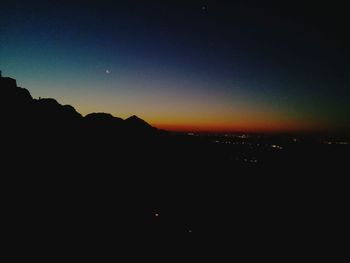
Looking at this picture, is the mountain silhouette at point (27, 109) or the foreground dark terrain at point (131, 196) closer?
the foreground dark terrain at point (131, 196)

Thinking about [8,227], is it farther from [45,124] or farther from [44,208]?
[45,124]

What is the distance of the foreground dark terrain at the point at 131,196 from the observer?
28016 mm

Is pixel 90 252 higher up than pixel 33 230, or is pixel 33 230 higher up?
pixel 33 230

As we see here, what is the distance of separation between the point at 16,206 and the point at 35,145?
1032 centimetres

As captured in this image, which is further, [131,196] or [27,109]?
[131,196]

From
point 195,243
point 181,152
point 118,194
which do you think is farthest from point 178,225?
point 181,152

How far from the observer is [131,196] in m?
48.5

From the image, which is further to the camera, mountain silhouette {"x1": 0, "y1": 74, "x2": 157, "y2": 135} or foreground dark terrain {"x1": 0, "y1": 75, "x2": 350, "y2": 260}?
mountain silhouette {"x1": 0, "y1": 74, "x2": 157, "y2": 135}

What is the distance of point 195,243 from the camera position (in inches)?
1928

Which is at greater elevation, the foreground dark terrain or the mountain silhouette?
the mountain silhouette

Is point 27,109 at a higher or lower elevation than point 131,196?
higher

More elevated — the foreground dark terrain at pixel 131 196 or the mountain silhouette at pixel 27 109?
the mountain silhouette at pixel 27 109

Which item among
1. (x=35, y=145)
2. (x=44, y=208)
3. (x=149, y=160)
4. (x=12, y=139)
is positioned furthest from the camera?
(x=149, y=160)

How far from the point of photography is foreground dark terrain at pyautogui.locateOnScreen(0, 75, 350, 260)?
1103 inches
